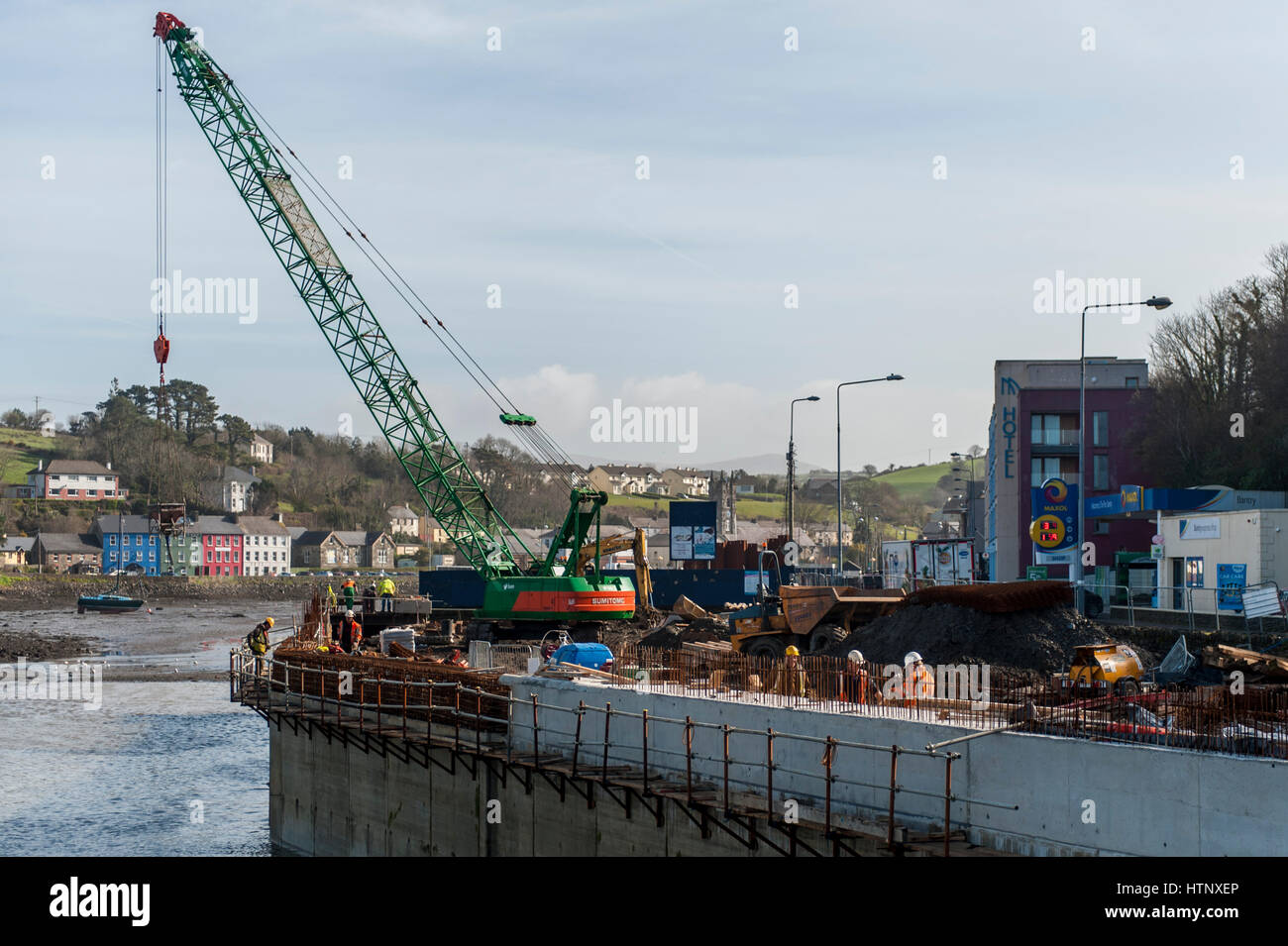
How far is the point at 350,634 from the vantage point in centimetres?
4234

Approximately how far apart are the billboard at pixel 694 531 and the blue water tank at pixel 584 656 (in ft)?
183

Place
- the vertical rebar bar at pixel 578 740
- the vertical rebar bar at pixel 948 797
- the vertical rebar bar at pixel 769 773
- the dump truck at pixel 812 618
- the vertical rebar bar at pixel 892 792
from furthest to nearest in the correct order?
1. the dump truck at pixel 812 618
2. the vertical rebar bar at pixel 578 740
3. the vertical rebar bar at pixel 769 773
4. the vertical rebar bar at pixel 892 792
5. the vertical rebar bar at pixel 948 797

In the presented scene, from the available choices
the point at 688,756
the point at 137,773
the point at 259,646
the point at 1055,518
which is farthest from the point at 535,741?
the point at 1055,518

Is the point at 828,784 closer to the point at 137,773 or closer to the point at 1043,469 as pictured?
the point at 137,773

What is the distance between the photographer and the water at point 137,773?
3591 centimetres

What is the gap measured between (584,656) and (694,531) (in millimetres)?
56883

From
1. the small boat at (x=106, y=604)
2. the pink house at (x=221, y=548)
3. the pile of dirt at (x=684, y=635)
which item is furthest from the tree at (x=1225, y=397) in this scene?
the pink house at (x=221, y=548)

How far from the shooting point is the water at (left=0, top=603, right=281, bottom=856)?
35906mm

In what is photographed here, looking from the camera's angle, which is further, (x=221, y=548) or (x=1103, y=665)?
(x=221, y=548)

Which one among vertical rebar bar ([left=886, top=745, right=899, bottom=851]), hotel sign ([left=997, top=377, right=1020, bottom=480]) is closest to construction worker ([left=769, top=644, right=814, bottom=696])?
vertical rebar bar ([left=886, top=745, right=899, bottom=851])

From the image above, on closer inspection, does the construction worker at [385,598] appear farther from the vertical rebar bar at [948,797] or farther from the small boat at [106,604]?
the small boat at [106,604]

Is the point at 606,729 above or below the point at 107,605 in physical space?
above

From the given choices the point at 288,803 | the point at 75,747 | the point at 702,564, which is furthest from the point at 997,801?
the point at 702,564
